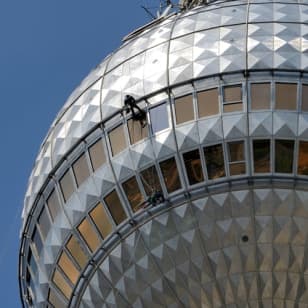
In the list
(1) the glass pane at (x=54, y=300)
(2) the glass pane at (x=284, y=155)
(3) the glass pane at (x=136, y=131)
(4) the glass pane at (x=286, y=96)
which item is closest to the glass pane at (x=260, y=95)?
(4) the glass pane at (x=286, y=96)

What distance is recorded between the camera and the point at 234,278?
41.9 meters

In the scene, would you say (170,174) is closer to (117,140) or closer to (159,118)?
(159,118)

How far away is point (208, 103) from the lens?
139 ft

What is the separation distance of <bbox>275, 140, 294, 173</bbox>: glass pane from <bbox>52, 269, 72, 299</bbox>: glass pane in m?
6.97

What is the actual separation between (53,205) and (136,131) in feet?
11.7

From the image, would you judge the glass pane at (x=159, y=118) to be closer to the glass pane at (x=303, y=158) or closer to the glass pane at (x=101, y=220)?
the glass pane at (x=101, y=220)

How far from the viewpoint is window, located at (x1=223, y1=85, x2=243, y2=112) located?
4222cm

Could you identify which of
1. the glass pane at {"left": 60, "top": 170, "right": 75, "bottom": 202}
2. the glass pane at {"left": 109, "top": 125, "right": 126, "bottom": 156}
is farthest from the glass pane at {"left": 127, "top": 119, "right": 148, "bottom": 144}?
the glass pane at {"left": 60, "top": 170, "right": 75, "bottom": 202}

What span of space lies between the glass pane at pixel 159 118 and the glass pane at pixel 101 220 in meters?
2.61

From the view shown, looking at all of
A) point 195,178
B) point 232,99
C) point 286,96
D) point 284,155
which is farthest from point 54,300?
point 286,96

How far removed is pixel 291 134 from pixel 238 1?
562cm

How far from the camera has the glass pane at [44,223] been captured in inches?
1763

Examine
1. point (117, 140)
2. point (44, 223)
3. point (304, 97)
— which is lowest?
point (304, 97)

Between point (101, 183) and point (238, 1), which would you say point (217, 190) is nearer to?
point (101, 183)
